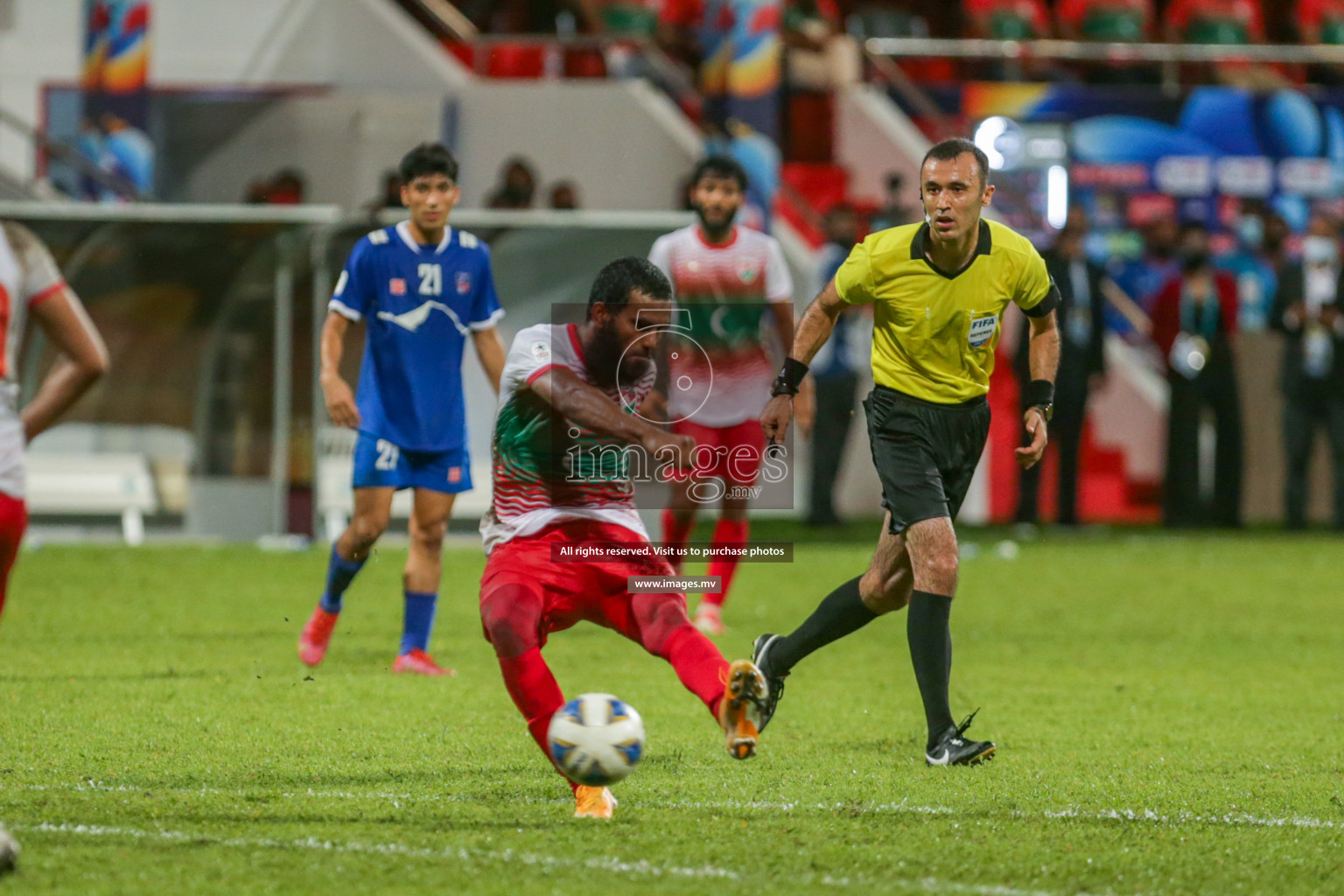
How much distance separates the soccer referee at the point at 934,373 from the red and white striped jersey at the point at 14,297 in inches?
95.1

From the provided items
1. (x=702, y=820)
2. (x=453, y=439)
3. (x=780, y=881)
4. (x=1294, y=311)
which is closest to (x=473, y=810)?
(x=702, y=820)

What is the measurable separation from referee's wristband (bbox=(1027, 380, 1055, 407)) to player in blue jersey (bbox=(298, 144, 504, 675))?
2636 mm

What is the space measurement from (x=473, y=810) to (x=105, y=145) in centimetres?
1449

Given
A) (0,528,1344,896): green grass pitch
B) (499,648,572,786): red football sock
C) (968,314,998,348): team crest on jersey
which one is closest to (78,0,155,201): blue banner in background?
(0,528,1344,896): green grass pitch

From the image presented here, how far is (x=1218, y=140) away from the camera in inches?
797

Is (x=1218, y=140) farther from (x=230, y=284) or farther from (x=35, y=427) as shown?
(x=35, y=427)

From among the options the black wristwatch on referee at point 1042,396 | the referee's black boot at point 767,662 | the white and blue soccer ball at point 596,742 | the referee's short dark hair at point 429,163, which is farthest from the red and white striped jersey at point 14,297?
the referee's short dark hair at point 429,163

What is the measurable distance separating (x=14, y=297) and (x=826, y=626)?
3.11 m

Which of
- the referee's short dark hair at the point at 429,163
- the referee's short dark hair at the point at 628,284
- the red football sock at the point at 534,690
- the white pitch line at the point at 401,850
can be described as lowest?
the white pitch line at the point at 401,850

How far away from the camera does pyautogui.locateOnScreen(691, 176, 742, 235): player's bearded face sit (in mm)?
9836

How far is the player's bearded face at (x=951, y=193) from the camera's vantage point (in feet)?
21.1

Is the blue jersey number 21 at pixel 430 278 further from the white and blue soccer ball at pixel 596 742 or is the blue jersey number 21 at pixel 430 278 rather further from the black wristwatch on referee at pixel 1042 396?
the white and blue soccer ball at pixel 596 742

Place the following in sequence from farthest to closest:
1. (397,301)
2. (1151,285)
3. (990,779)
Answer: (1151,285), (397,301), (990,779)

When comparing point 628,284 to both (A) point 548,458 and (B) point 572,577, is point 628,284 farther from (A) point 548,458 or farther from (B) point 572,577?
(B) point 572,577
